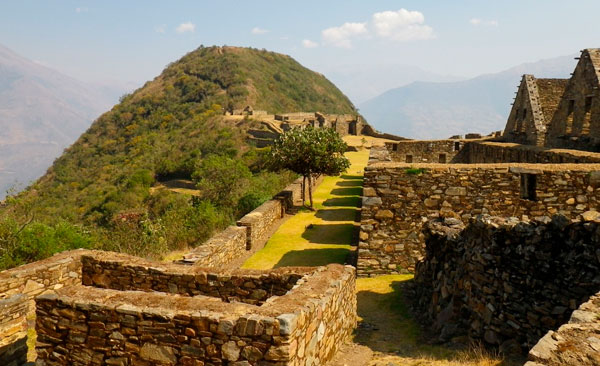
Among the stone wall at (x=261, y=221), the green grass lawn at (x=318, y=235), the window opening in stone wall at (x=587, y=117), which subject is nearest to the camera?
the green grass lawn at (x=318, y=235)

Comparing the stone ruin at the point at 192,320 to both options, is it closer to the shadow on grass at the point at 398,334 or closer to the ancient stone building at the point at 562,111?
the shadow on grass at the point at 398,334

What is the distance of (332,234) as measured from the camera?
50.4 ft

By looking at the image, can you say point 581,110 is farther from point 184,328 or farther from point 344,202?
point 184,328

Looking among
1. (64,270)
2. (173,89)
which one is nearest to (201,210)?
(64,270)

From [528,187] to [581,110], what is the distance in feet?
30.6

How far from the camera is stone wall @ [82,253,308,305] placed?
20.6 feet

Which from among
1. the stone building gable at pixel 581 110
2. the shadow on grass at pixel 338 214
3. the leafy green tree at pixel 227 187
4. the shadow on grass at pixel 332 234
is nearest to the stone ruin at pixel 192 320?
the shadow on grass at pixel 332 234

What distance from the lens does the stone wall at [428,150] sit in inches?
1021

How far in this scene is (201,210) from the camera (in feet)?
66.1

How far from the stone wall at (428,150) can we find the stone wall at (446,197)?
15920mm

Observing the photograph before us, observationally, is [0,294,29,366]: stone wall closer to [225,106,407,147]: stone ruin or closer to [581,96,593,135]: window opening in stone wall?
[581,96,593,135]: window opening in stone wall

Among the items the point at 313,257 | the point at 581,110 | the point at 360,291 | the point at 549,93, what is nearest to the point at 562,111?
the point at 581,110

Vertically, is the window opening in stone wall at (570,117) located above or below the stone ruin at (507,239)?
above

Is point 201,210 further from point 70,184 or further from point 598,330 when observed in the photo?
point 70,184
